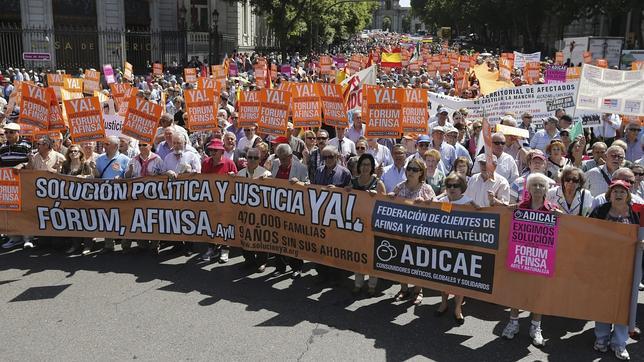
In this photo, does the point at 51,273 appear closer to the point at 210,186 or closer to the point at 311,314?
the point at 210,186

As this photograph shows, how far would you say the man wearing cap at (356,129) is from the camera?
34.8ft

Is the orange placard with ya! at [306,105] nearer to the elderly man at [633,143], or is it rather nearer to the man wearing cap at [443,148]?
the man wearing cap at [443,148]

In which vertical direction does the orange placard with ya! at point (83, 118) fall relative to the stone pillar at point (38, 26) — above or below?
below

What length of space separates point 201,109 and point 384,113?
9.64ft

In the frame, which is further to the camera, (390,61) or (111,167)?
(390,61)

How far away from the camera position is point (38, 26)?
110 feet

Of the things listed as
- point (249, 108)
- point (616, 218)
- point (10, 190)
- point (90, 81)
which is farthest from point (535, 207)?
point (90, 81)

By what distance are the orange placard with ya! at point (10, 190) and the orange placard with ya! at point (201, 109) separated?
2.86 metres

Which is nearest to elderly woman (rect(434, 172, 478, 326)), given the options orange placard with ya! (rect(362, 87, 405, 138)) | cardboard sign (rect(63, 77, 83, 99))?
orange placard with ya! (rect(362, 87, 405, 138))

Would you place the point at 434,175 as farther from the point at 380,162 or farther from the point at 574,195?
the point at 574,195

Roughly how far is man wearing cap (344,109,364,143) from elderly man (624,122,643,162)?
4.10 meters

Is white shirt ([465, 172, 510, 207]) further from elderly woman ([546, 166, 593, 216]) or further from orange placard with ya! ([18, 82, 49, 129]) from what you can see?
orange placard with ya! ([18, 82, 49, 129])

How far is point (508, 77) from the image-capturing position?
16.6 m

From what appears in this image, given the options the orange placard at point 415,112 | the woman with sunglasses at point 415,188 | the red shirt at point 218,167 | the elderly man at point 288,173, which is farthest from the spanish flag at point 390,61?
the woman with sunglasses at point 415,188
